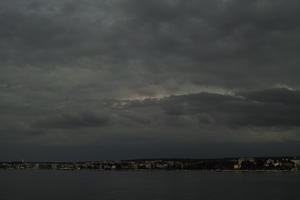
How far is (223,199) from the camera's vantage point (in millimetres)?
99750

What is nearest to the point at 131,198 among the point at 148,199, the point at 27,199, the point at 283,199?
the point at 148,199

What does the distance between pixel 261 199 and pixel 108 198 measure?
35074mm

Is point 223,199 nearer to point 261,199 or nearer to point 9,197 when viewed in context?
point 261,199

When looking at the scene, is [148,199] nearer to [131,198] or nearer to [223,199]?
[131,198]

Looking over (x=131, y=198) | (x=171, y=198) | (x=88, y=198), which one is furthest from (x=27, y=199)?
(x=171, y=198)

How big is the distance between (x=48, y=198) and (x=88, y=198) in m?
9.54

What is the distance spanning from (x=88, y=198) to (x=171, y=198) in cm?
1966

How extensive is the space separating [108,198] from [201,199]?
70.8 ft

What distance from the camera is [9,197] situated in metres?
104

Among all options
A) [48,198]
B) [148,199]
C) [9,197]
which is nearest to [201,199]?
[148,199]

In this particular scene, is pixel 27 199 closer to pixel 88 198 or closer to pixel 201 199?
pixel 88 198

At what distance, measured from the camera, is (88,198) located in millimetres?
102125

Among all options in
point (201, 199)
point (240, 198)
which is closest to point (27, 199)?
point (201, 199)

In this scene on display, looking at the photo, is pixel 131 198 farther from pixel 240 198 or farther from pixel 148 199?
pixel 240 198
